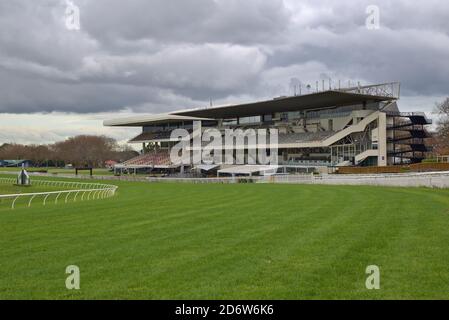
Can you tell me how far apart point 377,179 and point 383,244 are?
2490 cm

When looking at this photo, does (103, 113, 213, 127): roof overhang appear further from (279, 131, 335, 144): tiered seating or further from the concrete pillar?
the concrete pillar

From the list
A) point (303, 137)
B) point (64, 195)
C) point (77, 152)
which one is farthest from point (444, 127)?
point (77, 152)

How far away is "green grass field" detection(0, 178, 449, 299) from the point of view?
6367 mm

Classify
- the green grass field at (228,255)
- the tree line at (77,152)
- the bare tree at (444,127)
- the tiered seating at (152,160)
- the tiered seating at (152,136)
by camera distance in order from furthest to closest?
the tree line at (77,152) < the tiered seating at (152,136) < the tiered seating at (152,160) < the bare tree at (444,127) < the green grass field at (228,255)

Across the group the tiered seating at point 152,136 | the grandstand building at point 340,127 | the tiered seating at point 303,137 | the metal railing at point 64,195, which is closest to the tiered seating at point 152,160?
the tiered seating at point 152,136

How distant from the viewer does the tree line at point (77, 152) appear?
4606 inches

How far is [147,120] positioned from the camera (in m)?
87.0

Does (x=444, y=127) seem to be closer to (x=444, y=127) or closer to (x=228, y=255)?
(x=444, y=127)

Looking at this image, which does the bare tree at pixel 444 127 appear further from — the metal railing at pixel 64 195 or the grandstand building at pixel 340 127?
the metal railing at pixel 64 195

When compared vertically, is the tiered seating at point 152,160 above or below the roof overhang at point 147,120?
below

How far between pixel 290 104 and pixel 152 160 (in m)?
27.9

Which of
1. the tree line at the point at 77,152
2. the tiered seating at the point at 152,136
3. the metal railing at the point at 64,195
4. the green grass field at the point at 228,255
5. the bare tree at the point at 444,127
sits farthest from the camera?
the tree line at the point at 77,152
